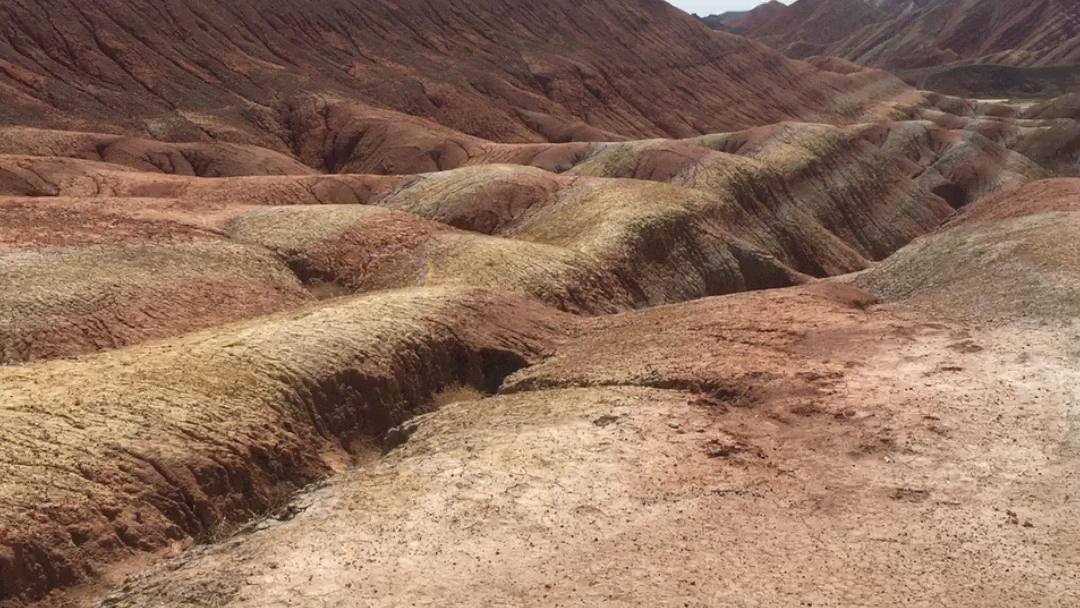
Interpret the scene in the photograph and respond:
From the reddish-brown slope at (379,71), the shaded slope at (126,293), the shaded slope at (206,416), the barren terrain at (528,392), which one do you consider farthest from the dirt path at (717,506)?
the reddish-brown slope at (379,71)

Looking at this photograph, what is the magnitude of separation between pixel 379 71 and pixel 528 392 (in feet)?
233

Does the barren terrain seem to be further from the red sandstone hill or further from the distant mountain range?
the red sandstone hill

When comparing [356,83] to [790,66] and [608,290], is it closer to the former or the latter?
[608,290]

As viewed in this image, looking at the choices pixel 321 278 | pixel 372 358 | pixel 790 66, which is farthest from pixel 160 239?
pixel 790 66

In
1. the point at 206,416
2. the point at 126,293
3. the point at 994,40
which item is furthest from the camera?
the point at 994,40

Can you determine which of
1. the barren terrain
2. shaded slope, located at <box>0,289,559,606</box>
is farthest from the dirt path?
shaded slope, located at <box>0,289,559,606</box>

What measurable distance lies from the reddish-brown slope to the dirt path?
5840 cm

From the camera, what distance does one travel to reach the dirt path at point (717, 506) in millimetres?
13131

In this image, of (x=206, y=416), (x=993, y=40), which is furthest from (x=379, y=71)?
(x=993, y=40)

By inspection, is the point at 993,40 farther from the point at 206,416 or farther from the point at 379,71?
the point at 206,416

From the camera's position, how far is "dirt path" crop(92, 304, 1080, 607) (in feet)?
43.1

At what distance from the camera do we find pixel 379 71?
284 ft

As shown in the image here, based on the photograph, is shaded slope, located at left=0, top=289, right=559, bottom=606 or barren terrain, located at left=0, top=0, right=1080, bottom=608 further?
shaded slope, located at left=0, top=289, right=559, bottom=606

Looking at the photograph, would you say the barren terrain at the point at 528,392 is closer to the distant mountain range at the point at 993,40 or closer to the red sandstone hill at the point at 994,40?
the distant mountain range at the point at 993,40
